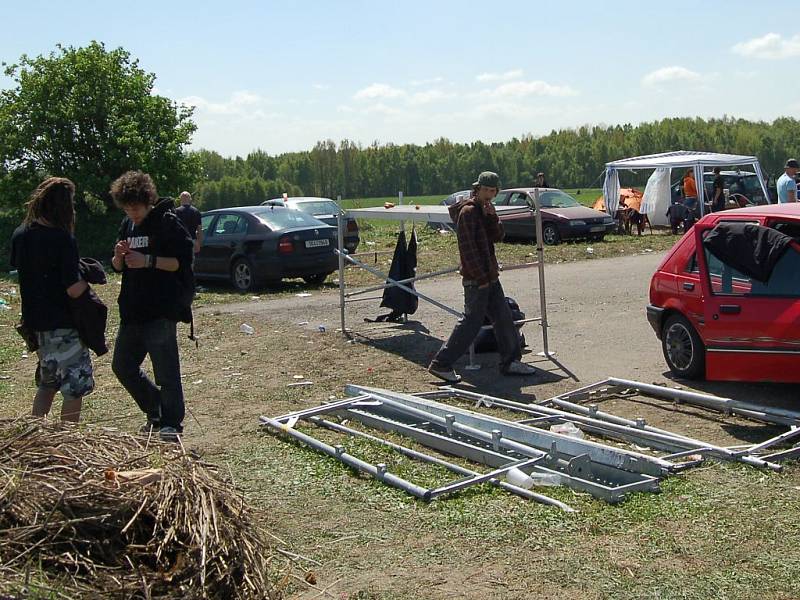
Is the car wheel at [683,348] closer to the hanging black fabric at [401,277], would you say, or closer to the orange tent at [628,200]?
the hanging black fabric at [401,277]

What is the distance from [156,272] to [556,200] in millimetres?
20134

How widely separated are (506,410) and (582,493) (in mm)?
2303

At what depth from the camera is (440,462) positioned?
6395mm

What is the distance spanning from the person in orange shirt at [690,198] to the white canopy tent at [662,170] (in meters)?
0.13

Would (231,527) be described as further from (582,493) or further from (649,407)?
(649,407)

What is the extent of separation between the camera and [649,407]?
8023 mm

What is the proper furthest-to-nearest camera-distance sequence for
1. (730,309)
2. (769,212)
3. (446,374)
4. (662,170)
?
1. (662,170)
2. (446,374)
3. (769,212)
4. (730,309)

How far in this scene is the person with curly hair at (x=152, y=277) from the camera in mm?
6648

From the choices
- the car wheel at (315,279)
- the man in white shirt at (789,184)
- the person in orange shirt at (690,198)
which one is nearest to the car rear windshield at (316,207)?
the car wheel at (315,279)

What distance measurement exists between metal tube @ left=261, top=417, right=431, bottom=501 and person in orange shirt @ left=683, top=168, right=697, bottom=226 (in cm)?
1994

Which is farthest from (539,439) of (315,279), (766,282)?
(315,279)

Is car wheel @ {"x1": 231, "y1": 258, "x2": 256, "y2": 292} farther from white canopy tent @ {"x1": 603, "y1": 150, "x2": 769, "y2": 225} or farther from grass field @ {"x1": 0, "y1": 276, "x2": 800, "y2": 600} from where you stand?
white canopy tent @ {"x1": 603, "y1": 150, "x2": 769, "y2": 225}

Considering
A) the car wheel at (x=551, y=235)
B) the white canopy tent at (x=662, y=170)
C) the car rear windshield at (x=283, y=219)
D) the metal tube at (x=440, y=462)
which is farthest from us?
the white canopy tent at (x=662, y=170)

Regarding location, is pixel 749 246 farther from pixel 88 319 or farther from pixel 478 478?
pixel 88 319
